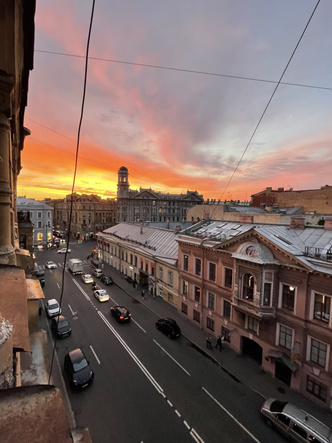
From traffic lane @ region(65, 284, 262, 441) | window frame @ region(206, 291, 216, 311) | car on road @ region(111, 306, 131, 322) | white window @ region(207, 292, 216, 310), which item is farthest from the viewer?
car on road @ region(111, 306, 131, 322)

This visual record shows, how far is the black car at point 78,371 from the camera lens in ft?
48.9

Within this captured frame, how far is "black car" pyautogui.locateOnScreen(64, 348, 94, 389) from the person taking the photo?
14.9 meters

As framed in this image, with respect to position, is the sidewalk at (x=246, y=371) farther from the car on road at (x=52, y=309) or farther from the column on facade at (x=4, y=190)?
the column on facade at (x=4, y=190)

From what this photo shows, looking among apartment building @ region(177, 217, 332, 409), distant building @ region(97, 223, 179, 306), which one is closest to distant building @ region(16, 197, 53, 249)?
distant building @ region(97, 223, 179, 306)

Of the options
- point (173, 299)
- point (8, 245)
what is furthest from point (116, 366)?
point (8, 245)

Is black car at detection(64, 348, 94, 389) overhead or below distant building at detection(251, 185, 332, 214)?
below

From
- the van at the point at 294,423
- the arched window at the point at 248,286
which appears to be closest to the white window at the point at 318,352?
the van at the point at 294,423

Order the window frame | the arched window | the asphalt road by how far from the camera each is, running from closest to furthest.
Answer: the asphalt road < the arched window < the window frame

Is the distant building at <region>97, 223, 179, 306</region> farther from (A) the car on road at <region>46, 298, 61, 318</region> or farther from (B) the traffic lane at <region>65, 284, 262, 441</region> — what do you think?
(A) the car on road at <region>46, 298, 61, 318</region>

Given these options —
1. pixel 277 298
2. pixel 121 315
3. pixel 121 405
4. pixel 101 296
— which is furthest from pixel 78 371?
pixel 277 298

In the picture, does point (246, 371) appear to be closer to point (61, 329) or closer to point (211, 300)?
point (211, 300)

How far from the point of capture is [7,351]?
2023 millimetres

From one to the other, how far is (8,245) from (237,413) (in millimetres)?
16641

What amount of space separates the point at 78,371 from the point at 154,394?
5670mm
